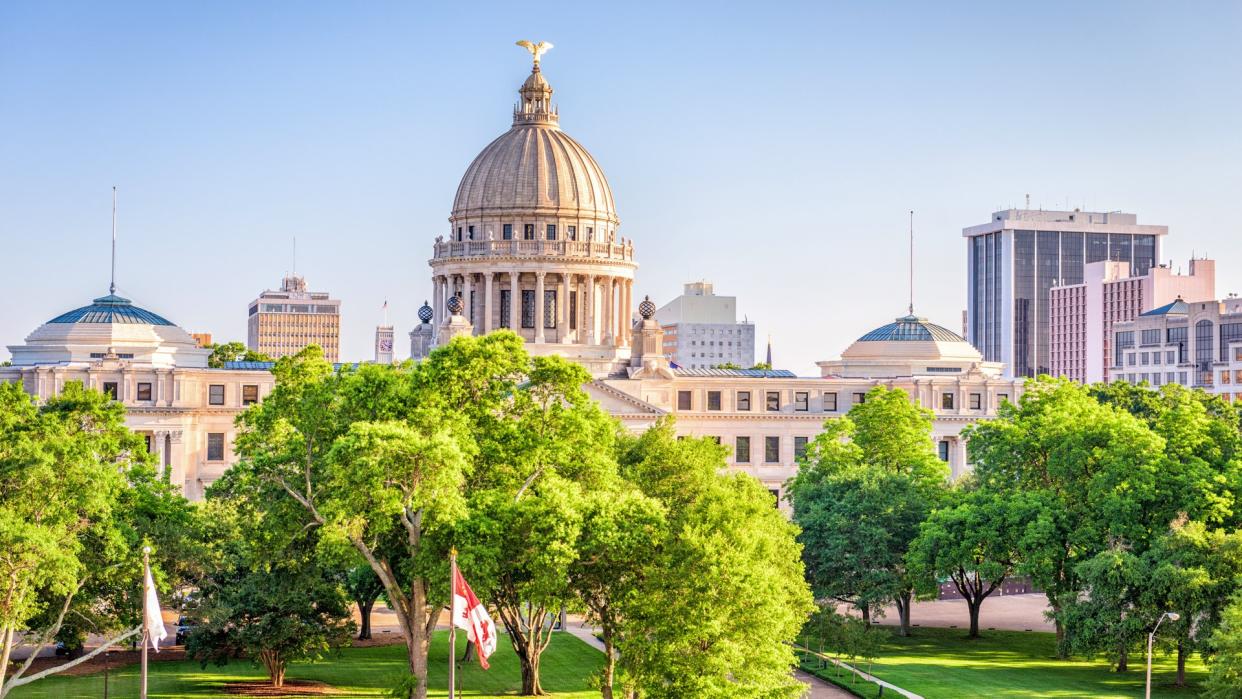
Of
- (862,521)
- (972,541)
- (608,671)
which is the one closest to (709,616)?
(608,671)

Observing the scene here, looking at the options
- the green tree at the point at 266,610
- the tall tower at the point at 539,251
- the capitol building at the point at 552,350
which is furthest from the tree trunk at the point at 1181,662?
the tall tower at the point at 539,251

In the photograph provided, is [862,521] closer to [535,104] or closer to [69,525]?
[69,525]

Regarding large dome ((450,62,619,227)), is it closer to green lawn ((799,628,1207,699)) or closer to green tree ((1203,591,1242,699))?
green lawn ((799,628,1207,699))

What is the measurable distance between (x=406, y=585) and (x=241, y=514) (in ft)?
28.0

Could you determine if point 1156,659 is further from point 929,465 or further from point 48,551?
point 48,551

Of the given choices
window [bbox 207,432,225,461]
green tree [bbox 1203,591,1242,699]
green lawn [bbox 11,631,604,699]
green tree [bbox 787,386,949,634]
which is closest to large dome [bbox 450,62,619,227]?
window [bbox 207,432,225,461]

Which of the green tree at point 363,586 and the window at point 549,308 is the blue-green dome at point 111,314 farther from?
the green tree at point 363,586

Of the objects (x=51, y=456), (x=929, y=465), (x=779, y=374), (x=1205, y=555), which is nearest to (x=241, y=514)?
(x=51, y=456)

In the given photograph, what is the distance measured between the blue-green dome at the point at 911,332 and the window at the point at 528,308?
1222 inches

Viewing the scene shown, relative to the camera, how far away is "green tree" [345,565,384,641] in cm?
9897

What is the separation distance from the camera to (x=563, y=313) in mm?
190000

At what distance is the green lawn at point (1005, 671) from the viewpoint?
94.6 metres

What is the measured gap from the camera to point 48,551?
80.8m

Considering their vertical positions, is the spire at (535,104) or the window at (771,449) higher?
the spire at (535,104)
